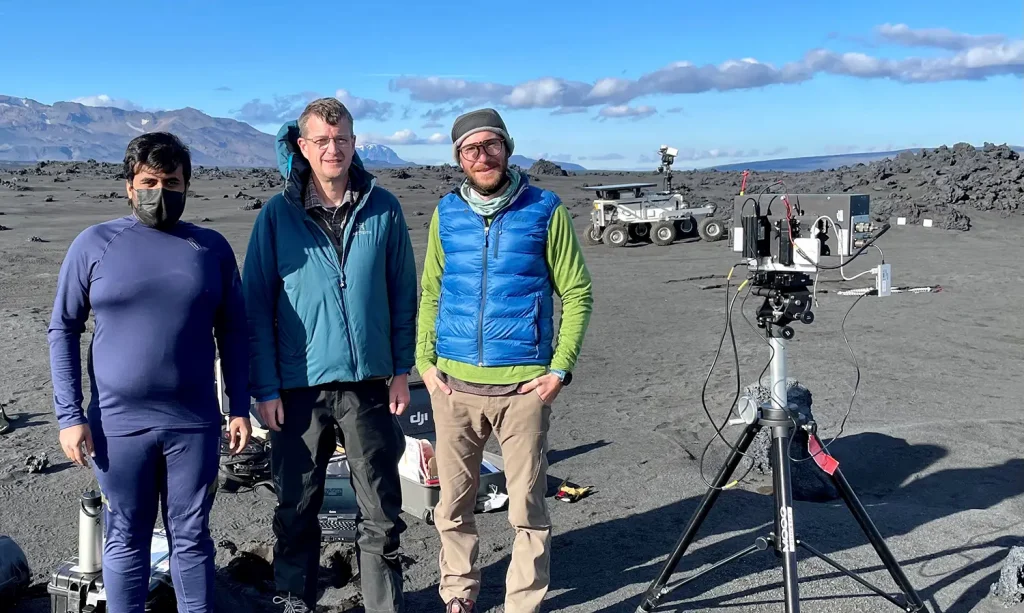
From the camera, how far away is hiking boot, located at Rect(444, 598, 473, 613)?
316 cm

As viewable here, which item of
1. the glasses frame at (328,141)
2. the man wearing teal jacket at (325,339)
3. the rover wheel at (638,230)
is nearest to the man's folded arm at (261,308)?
the man wearing teal jacket at (325,339)

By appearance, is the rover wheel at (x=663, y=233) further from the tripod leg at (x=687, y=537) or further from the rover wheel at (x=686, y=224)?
the tripod leg at (x=687, y=537)

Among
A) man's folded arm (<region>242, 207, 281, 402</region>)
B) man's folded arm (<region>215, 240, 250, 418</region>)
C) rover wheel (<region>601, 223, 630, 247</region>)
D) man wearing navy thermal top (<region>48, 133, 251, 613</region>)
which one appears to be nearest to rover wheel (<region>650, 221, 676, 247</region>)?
rover wheel (<region>601, 223, 630, 247</region>)

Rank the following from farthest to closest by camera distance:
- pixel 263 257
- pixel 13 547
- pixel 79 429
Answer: pixel 13 547
pixel 263 257
pixel 79 429

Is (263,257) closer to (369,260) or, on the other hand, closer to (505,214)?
(369,260)

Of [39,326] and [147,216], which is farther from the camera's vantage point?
[39,326]

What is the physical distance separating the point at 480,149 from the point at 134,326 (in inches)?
49.6

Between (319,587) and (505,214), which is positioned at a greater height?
(505,214)

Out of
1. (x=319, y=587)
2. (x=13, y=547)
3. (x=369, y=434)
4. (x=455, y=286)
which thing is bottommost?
(x=319, y=587)

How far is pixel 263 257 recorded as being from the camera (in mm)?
2957

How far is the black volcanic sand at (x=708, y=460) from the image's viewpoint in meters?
3.70

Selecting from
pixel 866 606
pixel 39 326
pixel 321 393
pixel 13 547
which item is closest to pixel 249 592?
pixel 13 547

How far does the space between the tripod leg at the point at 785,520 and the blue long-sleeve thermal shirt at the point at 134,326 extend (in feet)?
6.41

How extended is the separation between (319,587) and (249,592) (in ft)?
0.95
